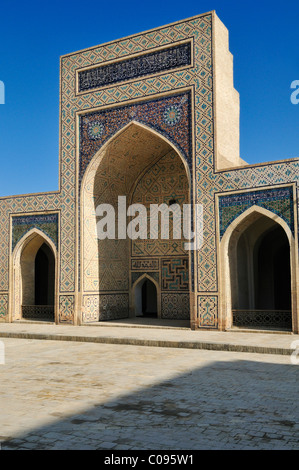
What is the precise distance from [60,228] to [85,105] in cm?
263

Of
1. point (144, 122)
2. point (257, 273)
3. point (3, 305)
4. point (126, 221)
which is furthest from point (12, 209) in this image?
point (257, 273)

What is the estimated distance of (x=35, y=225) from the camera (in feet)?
34.7

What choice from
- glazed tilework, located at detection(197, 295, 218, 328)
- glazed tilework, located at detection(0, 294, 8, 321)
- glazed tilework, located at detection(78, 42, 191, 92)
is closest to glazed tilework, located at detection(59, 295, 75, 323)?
glazed tilework, located at detection(0, 294, 8, 321)

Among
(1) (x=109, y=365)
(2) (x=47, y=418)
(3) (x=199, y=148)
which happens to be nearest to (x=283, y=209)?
(3) (x=199, y=148)

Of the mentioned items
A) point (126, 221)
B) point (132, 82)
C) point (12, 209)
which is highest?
point (132, 82)

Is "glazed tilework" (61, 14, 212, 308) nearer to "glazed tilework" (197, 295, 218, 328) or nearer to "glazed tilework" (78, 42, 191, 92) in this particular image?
"glazed tilework" (78, 42, 191, 92)

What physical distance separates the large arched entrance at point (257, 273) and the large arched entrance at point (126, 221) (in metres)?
1.27

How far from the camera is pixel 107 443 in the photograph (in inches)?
108

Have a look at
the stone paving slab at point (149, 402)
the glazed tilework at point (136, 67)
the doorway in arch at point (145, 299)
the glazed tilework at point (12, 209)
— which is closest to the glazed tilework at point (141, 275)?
the doorway in arch at point (145, 299)

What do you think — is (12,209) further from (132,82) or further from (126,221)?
(132,82)

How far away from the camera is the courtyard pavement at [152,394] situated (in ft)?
9.27

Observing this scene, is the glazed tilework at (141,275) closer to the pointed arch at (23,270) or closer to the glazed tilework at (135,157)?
the glazed tilework at (135,157)

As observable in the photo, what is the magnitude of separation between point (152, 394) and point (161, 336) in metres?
3.63
